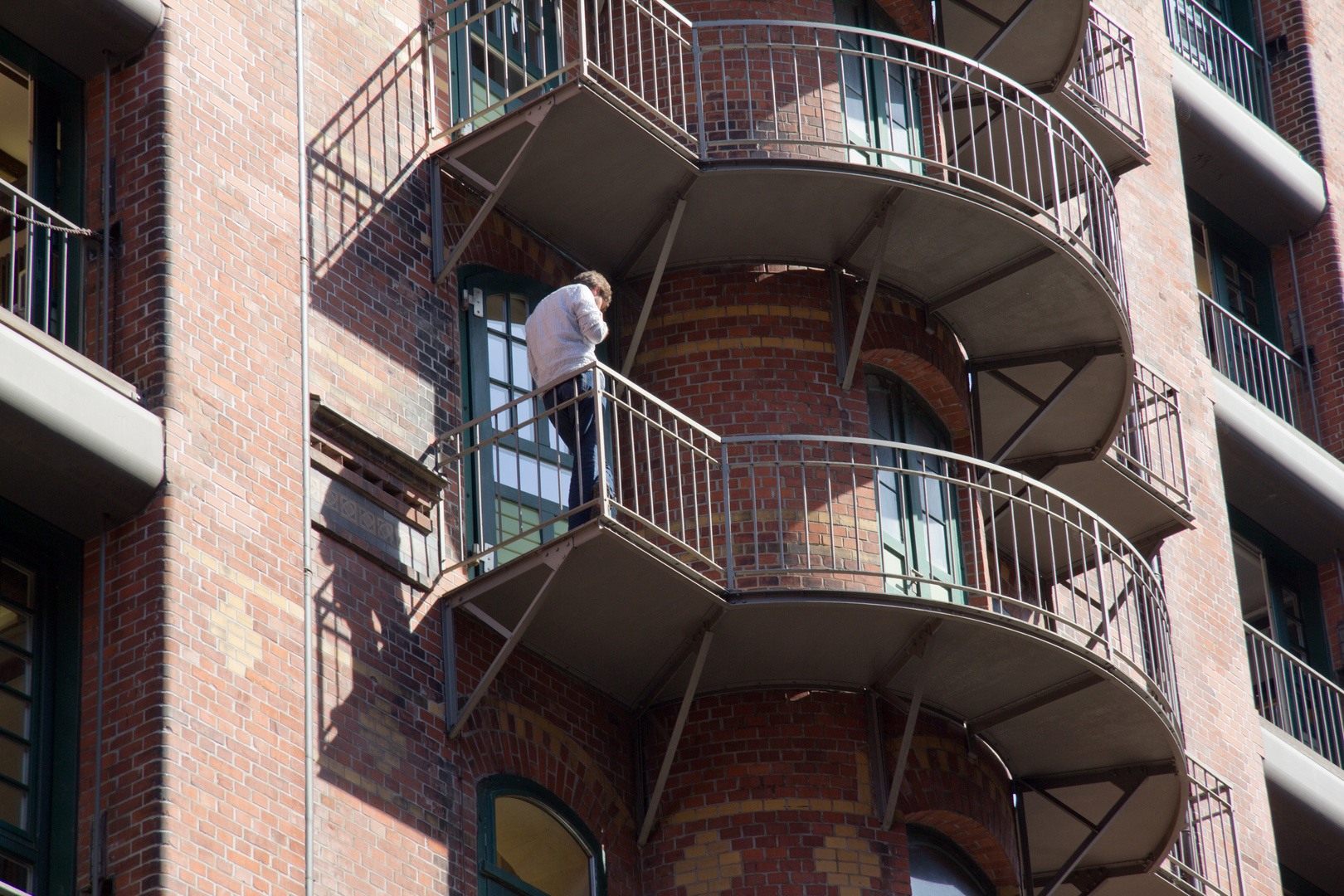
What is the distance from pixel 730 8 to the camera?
16.5 metres

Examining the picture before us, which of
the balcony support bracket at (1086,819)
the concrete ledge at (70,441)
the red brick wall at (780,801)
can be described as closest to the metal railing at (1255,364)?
the balcony support bracket at (1086,819)

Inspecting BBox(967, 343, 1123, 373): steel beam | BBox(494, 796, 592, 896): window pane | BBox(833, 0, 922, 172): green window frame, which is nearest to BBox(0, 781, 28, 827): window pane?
BBox(494, 796, 592, 896): window pane

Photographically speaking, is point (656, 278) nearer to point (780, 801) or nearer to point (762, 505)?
point (762, 505)

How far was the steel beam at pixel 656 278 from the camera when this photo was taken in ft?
48.8

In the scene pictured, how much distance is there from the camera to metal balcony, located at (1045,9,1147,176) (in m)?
19.4

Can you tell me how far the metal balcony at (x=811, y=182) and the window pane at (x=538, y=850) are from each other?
11.4ft

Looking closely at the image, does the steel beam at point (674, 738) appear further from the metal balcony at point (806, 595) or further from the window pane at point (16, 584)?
the window pane at point (16, 584)

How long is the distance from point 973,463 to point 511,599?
3282 millimetres

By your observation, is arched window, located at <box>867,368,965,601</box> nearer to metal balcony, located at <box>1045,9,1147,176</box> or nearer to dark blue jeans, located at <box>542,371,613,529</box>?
dark blue jeans, located at <box>542,371,613,529</box>

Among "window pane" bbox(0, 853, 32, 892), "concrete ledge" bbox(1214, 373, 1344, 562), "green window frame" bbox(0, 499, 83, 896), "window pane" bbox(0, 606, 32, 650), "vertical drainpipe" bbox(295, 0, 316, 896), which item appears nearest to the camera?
"window pane" bbox(0, 853, 32, 892)

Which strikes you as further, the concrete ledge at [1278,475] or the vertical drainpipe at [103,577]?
the concrete ledge at [1278,475]

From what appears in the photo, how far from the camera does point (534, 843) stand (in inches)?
531

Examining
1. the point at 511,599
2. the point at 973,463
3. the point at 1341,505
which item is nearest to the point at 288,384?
the point at 511,599

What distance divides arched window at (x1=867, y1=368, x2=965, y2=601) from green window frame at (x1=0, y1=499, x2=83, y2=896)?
565cm
